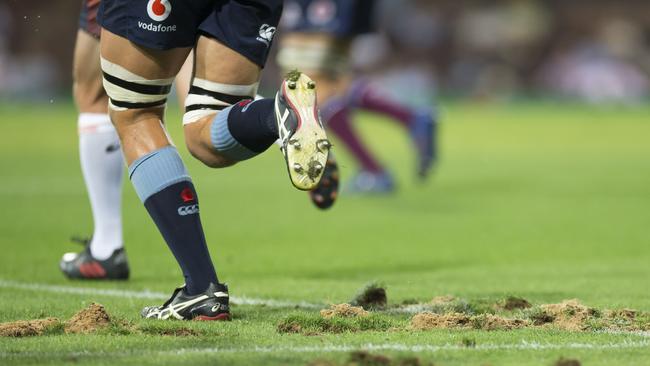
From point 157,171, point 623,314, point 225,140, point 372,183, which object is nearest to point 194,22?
point 225,140

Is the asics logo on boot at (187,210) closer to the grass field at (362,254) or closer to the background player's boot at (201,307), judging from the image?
the background player's boot at (201,307)

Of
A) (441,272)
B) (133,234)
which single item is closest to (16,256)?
(133,234)

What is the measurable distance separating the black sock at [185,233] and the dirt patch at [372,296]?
73 centimetres

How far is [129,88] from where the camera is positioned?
15.8ft

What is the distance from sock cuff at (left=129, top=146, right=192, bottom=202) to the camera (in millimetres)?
4789

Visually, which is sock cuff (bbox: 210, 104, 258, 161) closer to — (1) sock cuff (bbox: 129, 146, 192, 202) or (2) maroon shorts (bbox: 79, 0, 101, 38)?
(1) sock cuff (bbox: 129, 146, 192, 202)

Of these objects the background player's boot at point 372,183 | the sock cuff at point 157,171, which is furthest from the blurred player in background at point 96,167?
the background player's boot at point 372,183

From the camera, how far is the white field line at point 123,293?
5289mm

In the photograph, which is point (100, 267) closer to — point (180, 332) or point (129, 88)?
point (129, 88)

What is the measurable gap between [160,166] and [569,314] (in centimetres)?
166

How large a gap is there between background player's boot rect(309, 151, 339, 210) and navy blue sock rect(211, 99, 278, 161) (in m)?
1.31

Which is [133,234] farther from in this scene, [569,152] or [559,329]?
[569,152]

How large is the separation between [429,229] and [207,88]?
13.5 ft

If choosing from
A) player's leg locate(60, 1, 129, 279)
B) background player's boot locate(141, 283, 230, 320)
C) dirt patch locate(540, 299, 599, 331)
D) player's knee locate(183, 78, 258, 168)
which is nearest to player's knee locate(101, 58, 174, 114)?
player's knee locate(183, 78, 258, 168)
